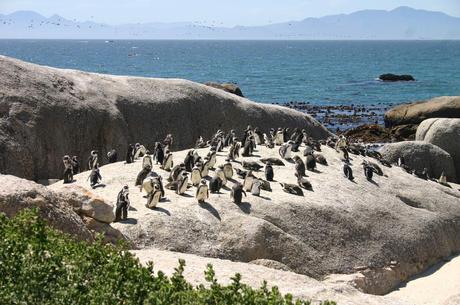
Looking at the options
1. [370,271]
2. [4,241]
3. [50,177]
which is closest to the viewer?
[4,241]

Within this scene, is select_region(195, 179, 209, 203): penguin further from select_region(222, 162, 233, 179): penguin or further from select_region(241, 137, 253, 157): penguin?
select_region(241, 137, 253, 157): penguin

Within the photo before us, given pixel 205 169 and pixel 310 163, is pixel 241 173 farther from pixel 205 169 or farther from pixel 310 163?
pixel 310 163

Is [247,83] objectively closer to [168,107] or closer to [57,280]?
[168,107]

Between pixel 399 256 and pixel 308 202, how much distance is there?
3077 millimetres

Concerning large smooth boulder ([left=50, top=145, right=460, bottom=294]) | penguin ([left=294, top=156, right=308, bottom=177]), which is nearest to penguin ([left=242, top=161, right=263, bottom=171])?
large smooth boulder ([left=50, top=145, right=460, bottom=294])

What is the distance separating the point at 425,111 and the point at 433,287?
29.0m

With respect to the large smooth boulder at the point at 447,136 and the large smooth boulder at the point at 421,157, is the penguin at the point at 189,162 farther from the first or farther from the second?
the large smooth boulder at the point at 447,136

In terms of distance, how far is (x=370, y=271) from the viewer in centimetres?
1939

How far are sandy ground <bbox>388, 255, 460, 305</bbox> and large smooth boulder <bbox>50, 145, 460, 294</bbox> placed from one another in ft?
1.23

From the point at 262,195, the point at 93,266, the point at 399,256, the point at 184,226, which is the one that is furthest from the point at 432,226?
the point at 93,266

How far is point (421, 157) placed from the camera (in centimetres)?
3453

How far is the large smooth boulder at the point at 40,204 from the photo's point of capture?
43.9 ft

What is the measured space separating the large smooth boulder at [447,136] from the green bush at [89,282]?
1163 inches

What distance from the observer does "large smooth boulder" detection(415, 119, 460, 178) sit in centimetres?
3712
